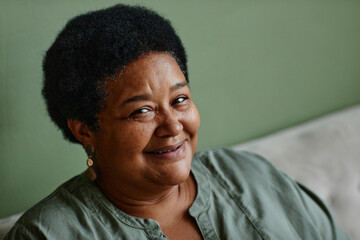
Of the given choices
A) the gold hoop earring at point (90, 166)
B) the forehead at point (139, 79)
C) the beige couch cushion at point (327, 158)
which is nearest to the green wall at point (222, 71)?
the beige couch cushion at point (327, 158)

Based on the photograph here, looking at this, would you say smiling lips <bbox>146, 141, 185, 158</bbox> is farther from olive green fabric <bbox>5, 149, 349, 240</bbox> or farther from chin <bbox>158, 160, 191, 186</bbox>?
olive green fabric <bbox>5, 149, 349, 240</bbox>

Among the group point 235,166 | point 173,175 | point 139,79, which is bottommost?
point 235,166

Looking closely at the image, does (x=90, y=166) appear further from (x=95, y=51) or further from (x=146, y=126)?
(x=95, y=51)

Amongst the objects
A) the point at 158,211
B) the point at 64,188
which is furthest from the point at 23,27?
the point at 158,211

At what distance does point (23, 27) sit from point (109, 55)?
1.19 feet

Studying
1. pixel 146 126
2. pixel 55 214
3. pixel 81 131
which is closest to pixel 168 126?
pixel 146 126

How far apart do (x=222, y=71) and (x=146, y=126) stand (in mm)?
693

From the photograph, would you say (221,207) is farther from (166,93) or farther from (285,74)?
(285,74)

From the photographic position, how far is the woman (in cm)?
121

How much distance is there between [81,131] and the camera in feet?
4.29

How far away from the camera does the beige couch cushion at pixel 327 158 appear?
1729 millimetres

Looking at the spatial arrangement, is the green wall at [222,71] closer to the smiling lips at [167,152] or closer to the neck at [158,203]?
the neck at [158,203]

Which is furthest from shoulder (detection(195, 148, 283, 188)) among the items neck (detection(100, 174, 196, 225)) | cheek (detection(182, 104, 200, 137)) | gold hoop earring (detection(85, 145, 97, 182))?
gold hoop earring (detection(85, 145, 97, 182))

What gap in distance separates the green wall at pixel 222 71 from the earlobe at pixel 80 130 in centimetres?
21
